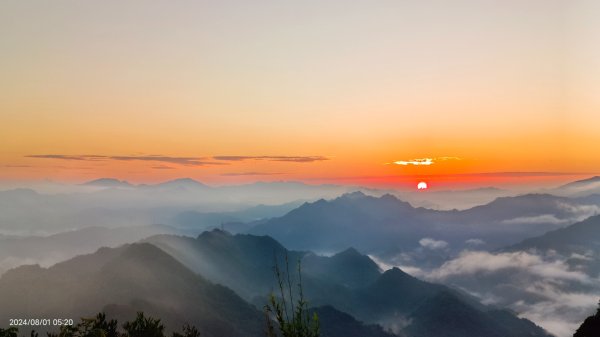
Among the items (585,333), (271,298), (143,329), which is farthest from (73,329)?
(585,333)

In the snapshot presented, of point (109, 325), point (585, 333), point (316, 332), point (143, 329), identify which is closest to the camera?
point (316, 332)

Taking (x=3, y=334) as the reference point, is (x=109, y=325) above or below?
below

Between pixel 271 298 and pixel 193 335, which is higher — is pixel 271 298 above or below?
above

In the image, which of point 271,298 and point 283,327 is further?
point 283,327

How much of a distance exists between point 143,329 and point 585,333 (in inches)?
3515

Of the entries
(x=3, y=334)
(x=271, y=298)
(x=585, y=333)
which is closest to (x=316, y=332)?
(x=271, y=298)

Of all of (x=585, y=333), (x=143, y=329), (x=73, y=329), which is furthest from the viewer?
(x=585, y=333)

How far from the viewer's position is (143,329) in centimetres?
3397

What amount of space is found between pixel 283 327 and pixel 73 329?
1447cm

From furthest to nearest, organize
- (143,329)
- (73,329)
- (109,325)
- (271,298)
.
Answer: (143,329), (109,325), (73,329), (271,298)

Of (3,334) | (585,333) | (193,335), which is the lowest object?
(585,333)

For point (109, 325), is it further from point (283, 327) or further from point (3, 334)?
point (283, 327)

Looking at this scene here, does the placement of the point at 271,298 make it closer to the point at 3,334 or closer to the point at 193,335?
the point at 3,334

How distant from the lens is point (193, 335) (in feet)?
116
